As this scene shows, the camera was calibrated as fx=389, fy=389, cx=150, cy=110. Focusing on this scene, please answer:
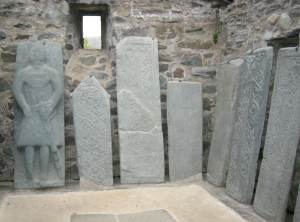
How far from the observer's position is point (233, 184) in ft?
12.5

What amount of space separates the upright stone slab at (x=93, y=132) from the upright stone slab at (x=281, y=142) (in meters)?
1.70

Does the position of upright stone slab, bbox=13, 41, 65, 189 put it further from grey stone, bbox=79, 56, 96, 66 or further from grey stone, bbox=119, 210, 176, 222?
grey stone, bbox=119, 210, 176, 222

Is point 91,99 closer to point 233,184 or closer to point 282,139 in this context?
point 233,184

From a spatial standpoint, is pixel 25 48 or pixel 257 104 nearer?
pixel 257 104

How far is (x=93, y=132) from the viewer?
4.29 m

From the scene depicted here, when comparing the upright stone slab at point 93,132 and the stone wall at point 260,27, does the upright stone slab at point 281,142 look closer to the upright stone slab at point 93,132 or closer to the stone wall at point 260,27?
the stone wall at point 260,27

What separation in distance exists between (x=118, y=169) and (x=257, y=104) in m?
1.95

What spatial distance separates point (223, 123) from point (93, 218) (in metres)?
1.81

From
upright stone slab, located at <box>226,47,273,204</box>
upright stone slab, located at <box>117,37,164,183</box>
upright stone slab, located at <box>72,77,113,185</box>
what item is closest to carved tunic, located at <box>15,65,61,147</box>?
upright stone slab, located at <box>72,77,113,185</box>

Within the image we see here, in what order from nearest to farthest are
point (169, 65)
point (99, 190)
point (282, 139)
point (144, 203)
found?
point (282, 139)
point (144, 203)
point (99, 190)
point (169, 65)

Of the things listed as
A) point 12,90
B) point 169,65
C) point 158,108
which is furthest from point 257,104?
point 12,90

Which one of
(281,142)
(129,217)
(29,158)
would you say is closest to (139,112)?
(29,158)

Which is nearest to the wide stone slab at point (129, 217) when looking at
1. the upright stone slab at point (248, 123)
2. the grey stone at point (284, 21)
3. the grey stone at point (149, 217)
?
the grey stone at point (149, 217)

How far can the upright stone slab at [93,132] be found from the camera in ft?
14.0
